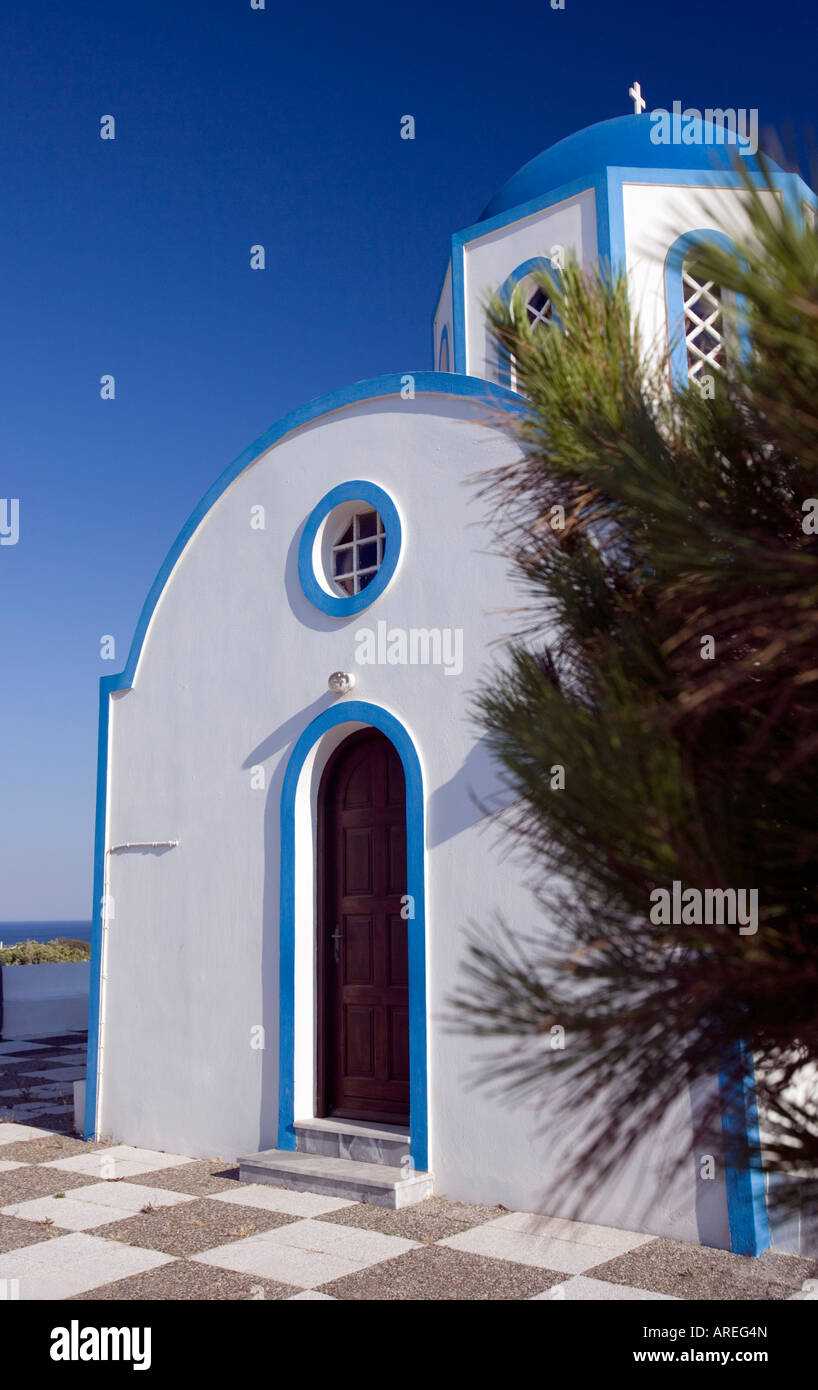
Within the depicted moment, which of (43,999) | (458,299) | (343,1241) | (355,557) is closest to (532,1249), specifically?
(343,1241)

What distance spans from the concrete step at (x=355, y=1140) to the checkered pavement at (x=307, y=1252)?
38 cm

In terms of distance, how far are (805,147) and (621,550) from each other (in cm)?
89

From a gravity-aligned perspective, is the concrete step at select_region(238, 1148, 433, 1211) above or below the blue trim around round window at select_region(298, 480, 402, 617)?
below

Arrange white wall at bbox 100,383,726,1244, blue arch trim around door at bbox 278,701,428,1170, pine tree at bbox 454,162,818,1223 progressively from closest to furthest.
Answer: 1. pine tree at bbox 454,162,818,1223
2. white wall at bbox 100,383,726,1244
3. blue arch trim around door at bbox 278,701,428,1170

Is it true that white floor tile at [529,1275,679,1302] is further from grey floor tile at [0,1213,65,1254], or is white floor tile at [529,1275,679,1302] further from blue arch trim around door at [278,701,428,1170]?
grey floor tile at [0,1213,65,1254]

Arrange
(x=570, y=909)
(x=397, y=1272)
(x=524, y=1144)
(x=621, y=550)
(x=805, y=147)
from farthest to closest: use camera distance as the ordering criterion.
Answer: (x=524, y=1144) → (x=397, y=1272) → (x=621, y=550) → (x=570, y=909) → (x=805, y=147)

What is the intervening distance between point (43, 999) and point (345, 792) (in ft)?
30.7

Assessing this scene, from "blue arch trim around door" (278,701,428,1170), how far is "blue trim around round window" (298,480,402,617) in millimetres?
691

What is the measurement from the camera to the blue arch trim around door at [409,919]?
6191mm

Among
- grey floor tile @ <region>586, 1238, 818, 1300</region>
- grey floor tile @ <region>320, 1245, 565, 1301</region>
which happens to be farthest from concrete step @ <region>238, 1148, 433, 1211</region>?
grey floor tile @ <region>586, 1238, 818, 1300</region>

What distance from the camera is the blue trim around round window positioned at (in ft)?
22.6

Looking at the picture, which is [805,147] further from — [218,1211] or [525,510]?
[218,1211]

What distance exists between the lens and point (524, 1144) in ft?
18.8
